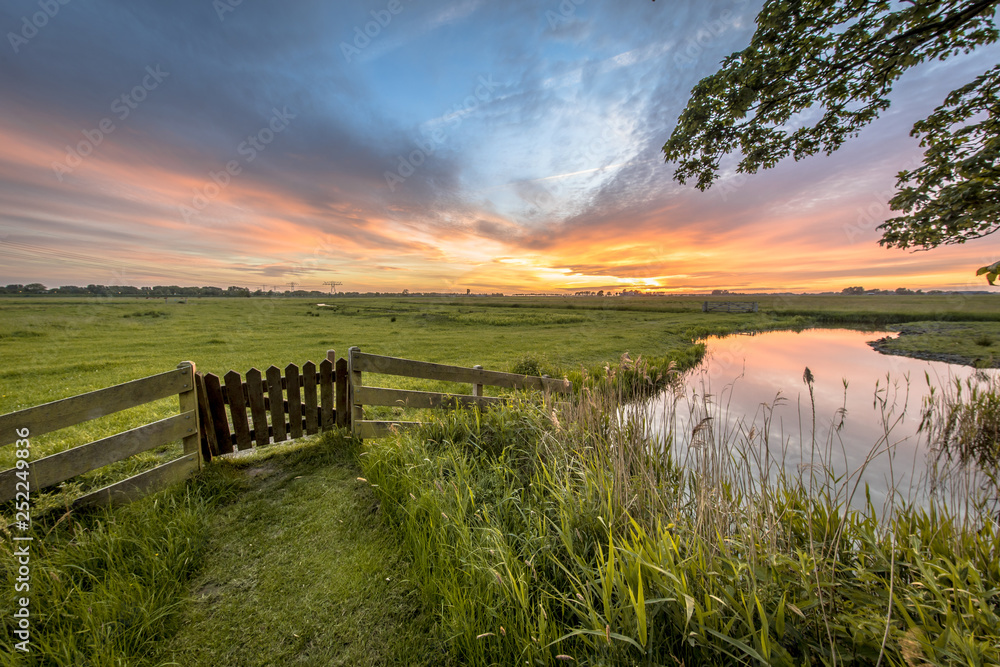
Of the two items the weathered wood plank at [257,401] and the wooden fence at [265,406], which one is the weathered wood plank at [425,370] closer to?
the wooden fence at [265,406]

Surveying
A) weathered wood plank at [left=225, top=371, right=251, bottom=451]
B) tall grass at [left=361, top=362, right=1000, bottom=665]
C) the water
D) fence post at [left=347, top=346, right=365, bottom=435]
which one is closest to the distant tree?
the water

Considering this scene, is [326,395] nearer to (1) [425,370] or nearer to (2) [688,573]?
(1) [425,370]

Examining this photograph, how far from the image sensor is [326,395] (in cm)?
583

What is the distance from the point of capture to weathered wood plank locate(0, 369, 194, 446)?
10.0ft

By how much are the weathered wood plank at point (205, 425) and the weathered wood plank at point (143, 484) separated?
12.5 inches

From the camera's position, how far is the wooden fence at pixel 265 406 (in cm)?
492

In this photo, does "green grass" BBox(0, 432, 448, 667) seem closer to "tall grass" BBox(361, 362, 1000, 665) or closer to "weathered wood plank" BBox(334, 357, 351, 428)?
"tall grass" BBox(361, 362, 1000, 665)

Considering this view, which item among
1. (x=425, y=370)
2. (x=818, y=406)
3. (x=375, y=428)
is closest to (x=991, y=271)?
(x=425, y=370)

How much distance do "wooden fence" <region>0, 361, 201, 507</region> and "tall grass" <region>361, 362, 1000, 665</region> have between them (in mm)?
Result: 2644

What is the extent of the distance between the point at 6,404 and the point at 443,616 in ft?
46.3

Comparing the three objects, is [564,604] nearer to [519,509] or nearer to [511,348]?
[519,509]

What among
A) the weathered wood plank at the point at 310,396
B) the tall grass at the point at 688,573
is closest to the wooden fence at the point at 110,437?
the weathered wood plank at the point at 310,396

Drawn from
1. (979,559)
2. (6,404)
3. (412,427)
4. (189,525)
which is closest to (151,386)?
(189,525)

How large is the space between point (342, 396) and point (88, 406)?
2.89 m
